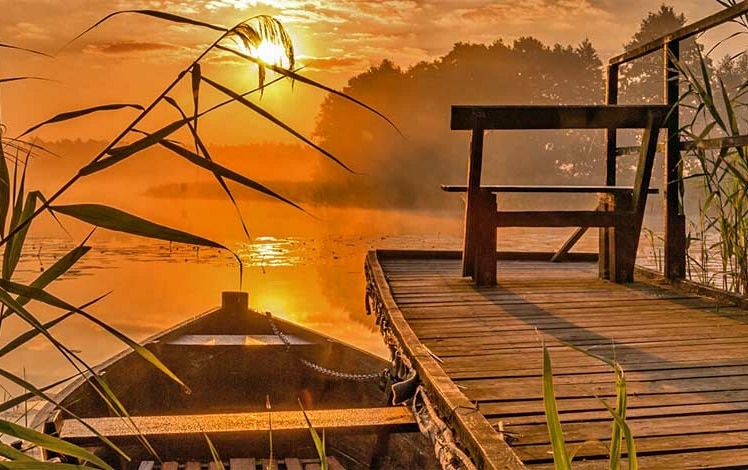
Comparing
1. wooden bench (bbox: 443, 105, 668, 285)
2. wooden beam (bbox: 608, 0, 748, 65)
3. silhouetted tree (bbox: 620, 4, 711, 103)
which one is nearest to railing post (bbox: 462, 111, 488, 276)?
wooden bench (bbox: 443, 105, 668, 285)

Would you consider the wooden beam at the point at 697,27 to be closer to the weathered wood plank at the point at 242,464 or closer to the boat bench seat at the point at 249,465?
the boat bench seat at the point at 249,465

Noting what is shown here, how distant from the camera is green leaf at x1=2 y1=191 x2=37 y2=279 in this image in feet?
5.59

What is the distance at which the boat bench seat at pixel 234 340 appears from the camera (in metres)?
7.48

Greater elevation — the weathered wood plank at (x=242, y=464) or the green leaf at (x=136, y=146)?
the green leaf at (x=136, y=146)

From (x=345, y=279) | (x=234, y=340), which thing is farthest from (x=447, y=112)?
(x=234, y=340)

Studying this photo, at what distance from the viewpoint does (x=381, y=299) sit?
5605 millimetres

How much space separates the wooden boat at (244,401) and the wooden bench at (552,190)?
1403 millimetres

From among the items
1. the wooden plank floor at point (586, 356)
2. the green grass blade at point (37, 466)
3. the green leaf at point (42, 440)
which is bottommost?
the wooden plank floor at point (586, 356)

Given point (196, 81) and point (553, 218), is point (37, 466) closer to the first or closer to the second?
point (196, 81)

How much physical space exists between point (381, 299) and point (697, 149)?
2.57 metres

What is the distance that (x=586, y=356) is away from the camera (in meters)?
4.07

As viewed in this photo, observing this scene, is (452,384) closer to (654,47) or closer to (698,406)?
(698,406)

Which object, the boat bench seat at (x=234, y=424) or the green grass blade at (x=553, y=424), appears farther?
the boat bench seat at (x=234, y=424)

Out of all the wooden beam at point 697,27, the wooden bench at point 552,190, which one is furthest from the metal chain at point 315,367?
the wooden beam at point 697,27
